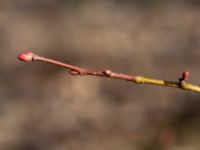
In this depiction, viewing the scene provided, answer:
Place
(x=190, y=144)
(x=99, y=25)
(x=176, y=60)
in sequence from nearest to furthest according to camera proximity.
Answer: (x=190, y=144), (x=176, y=60), (x=99, y=25)

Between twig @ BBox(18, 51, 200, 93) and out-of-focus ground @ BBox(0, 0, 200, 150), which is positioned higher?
out-of-focus ground @ BBox(0, 0, 200, 150)

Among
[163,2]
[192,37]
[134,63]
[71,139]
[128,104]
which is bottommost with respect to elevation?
[71,139]

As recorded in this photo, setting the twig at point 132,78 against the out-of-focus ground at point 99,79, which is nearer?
the twig at point 132,78

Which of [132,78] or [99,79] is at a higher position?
[99,79]

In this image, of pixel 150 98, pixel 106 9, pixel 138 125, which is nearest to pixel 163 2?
pixel 106 9

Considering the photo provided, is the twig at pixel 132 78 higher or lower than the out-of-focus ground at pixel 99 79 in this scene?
lower

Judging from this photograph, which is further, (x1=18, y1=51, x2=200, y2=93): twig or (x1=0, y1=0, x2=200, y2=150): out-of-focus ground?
(x1=0, y1=0, x2=200, y2=150): out-of-focus ground

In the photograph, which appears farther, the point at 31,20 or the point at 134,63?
the point at 31,20

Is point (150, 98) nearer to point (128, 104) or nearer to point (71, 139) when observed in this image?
point (128, 104)
